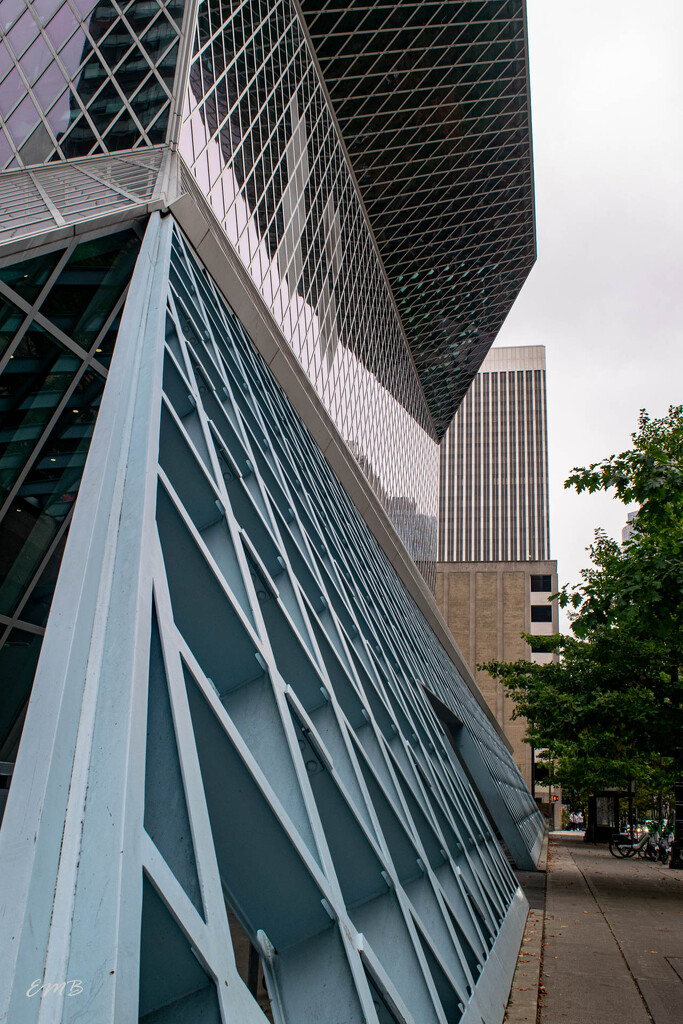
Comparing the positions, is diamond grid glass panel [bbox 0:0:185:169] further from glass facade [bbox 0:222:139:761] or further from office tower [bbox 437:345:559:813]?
office tower [bbox 437:345:559:813]

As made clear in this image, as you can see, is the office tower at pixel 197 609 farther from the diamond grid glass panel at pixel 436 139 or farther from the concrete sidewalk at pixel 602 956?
the diamond grid glass panel at pixel 436 139

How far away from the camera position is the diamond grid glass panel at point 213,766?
10.00 ft

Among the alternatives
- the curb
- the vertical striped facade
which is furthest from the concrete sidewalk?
the vertical striped facade

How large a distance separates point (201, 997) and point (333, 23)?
102 ft

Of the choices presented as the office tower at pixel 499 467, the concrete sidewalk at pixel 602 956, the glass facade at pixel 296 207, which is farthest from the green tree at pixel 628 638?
the office tower at pixel 499 467

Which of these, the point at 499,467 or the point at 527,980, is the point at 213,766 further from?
the point at 499,467

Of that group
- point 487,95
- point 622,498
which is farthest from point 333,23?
point 622,498

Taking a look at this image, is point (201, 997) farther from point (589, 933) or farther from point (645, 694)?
point (645, 694)

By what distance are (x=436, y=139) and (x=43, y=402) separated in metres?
31.8

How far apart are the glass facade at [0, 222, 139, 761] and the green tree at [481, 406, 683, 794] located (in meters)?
8.19

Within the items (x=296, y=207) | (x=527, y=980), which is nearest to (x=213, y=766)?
(x=527, y=980)

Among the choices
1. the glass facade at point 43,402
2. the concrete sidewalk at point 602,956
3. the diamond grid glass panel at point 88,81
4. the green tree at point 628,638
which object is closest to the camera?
the concrete sidewalk at point 602,956

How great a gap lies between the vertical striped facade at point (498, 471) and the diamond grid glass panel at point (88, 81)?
14325 centimetres

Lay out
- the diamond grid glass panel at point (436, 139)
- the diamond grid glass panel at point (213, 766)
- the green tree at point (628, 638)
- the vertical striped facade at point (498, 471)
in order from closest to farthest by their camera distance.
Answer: the diamond grid glass panel at point (213, 766) < the green tree at point (628, 638) < the diamond grid glass panel at point (436, 139) < the vertical striped facade at point (498, 471)
